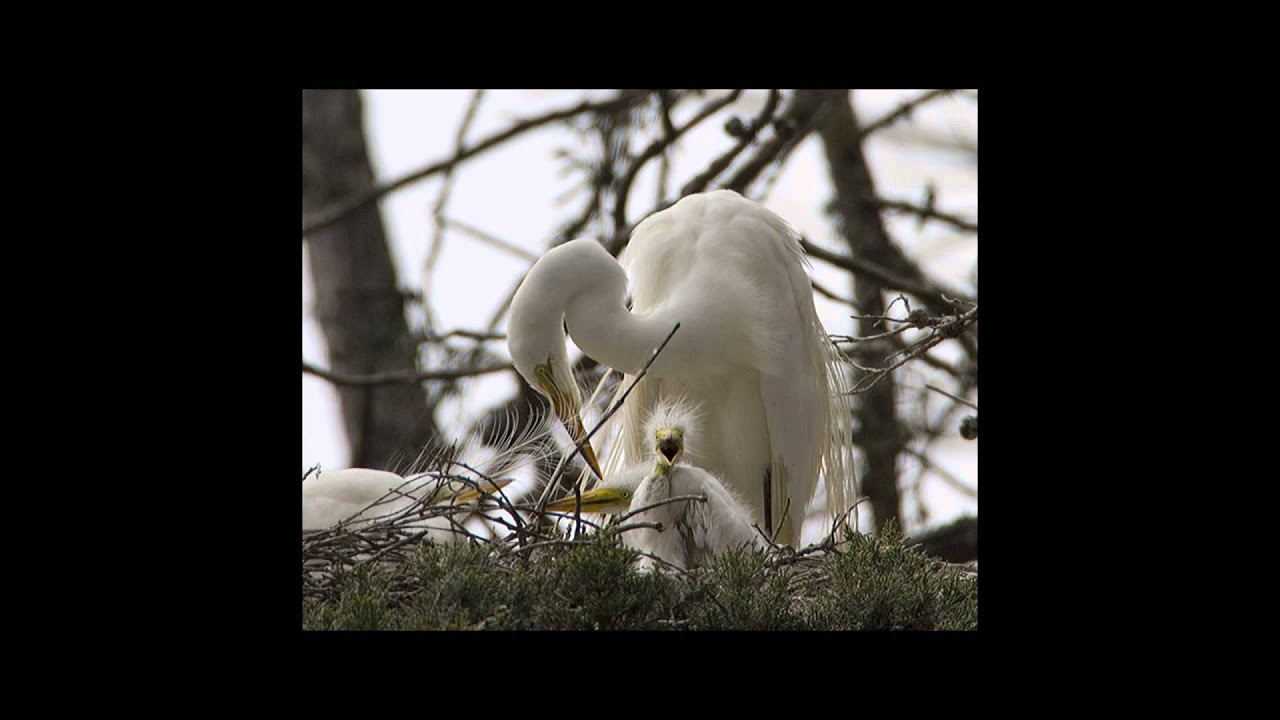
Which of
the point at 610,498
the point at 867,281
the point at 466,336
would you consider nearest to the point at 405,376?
the point at 466,336

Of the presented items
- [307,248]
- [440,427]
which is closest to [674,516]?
[440,427]

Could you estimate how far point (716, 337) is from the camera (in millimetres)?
2701

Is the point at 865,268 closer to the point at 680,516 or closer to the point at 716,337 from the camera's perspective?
the point at 716,337

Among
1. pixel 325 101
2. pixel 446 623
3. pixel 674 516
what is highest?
pixel 325 101

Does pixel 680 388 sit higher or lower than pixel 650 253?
lower

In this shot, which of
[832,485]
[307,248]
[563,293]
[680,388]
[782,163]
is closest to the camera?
[563,293]

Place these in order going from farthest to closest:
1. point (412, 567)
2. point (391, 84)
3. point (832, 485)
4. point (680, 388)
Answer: point (832, 485) < point (680, 388) < point (391, 84) < point (412, 567)

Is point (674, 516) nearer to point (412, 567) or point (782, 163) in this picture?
point (412, 567)

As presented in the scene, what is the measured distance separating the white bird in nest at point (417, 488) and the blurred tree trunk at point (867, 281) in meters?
1.47

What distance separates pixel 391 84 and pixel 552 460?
0.86 metres

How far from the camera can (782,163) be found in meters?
3.61

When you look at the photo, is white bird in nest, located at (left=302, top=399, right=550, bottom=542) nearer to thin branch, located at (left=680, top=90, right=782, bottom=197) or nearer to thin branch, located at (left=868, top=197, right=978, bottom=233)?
thin branch, located at (left=680, top=90, right=782, bottom=197)

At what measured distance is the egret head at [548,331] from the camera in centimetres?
253

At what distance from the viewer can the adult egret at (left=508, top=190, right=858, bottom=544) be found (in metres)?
2.55
